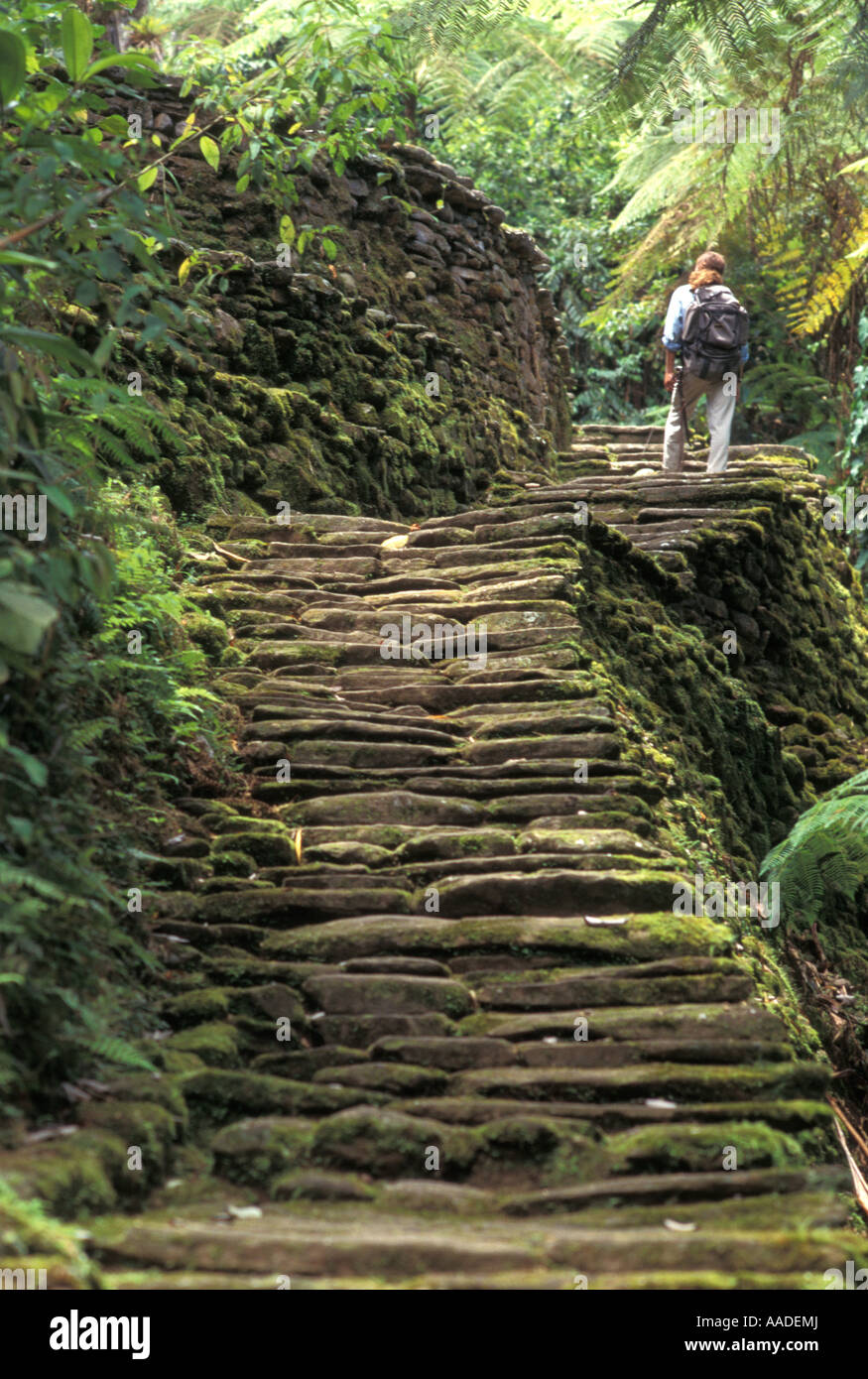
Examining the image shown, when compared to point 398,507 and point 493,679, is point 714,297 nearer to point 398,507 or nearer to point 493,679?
point 398,507

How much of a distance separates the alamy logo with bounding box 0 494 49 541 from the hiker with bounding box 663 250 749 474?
6.26 m

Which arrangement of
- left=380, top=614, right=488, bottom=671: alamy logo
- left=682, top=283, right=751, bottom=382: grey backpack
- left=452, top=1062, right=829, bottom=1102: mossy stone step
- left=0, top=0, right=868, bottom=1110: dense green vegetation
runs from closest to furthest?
1. left=0, top=0, right=868, bottom=1110: dense green vegetation
2. left=452, top=1062, right=829, bottom=1102: mossy stone step
3. left=380, top=614, right=488, bottom=671: alamy logo
4. left=682, top=283, right=751, bottom=382: grey backpack

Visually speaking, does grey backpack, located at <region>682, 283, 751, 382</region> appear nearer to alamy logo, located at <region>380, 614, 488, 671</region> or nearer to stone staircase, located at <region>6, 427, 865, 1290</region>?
alamy logo, located at <region>380, 614, 488, 671</region>

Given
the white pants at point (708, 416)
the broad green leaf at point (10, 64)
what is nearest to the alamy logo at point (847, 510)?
the white pants at point (708, 416)

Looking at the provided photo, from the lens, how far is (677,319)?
29.6 ft

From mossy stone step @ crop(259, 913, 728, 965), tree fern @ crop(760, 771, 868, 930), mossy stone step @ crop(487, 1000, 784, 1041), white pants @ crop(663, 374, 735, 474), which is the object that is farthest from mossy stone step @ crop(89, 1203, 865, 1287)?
white pants @ crop(663, 374, 735, 474)

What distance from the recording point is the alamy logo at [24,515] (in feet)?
10.6

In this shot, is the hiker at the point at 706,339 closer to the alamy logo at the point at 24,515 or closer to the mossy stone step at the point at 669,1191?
the alamy logo at the point at 24,515

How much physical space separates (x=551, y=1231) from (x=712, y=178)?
8802mm

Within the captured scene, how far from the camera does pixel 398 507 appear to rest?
902cm
